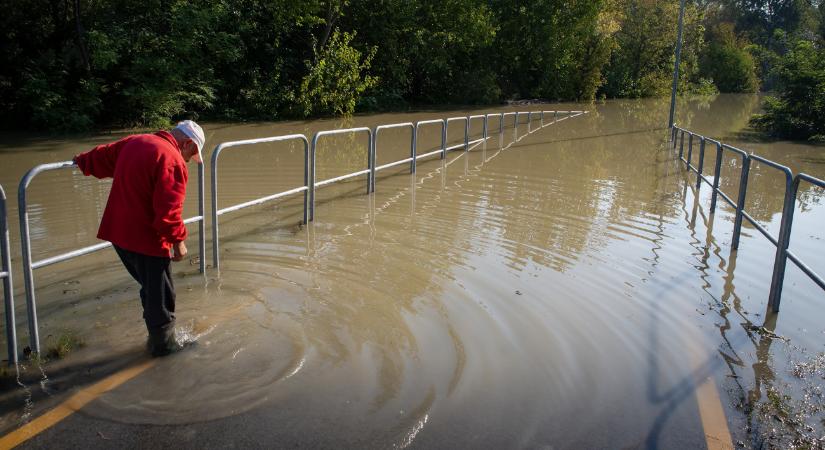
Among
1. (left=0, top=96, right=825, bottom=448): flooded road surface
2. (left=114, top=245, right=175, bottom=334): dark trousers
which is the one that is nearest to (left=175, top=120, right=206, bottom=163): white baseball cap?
(left=114, top=245, right=175, bottom=334): dark trousers

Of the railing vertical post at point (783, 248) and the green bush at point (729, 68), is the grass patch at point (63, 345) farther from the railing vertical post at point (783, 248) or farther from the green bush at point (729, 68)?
the green bush at point (729, 68)

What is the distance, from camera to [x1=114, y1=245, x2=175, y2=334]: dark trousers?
4.12 m

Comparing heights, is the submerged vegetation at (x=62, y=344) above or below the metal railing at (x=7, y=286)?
below

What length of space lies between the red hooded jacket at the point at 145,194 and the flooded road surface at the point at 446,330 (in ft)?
2.71

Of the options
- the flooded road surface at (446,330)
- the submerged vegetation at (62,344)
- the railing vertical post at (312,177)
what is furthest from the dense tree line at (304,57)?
the submerged vegetation at (62,344)

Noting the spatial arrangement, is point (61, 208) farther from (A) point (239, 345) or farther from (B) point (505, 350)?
(B) point (505, 350)

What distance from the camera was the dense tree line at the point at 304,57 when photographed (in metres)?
21.1

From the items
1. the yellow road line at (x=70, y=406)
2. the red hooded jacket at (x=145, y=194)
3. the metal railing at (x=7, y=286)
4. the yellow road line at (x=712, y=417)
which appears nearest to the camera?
the yellow road line at (x=70, y=406)

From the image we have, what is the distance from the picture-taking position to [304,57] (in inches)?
1193

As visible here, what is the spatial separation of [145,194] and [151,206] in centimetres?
12

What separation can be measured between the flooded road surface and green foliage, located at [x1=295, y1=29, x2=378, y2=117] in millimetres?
17100

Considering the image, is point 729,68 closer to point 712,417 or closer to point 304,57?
point 304,57

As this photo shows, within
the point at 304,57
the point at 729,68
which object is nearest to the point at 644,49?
the point at 729,68

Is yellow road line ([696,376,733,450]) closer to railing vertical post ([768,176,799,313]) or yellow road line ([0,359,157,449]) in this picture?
railing vertical post ([768,176,799,313])
